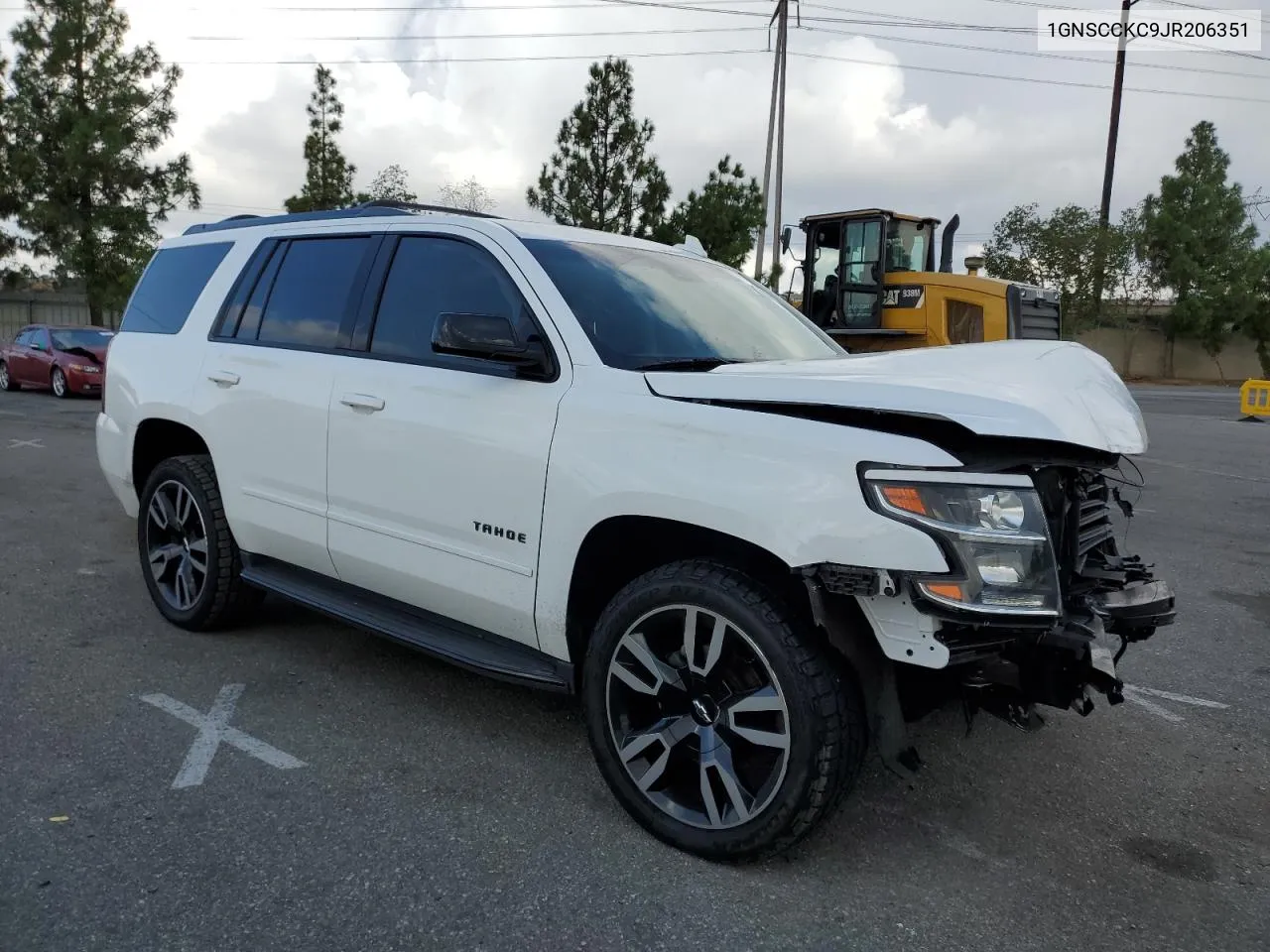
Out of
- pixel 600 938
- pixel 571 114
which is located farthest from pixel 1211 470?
pixel 571 114

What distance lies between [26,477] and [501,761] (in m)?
7.93

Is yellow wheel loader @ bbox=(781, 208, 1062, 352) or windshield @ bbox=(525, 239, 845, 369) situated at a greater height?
yellow wheel loader @ bbox=(781, 208, 1062, 352)

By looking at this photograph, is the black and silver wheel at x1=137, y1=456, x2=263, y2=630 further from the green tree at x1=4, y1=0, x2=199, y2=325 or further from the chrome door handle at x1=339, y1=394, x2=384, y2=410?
the green tree at x1=4, y1=0, x2=199, y2=325

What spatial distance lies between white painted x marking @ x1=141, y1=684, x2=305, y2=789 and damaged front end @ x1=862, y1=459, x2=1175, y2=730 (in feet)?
7.27

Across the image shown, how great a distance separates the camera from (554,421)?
3.32 m

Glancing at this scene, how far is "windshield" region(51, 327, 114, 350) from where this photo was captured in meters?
20.0

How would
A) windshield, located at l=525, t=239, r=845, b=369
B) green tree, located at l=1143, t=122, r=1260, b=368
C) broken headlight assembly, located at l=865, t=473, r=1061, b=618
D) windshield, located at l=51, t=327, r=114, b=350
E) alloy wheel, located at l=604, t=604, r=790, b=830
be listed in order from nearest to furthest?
broken headlight assembly, located at l=865, t=473, r=1061, b=618 → alloy wheel, located at l=604, t=604, r=790, b=830 → windshield, located at l=525, t=239, r=845, b=369 → windshield, located at l=51, t=327, r=114, b=350 → green tree, located at l=1143, t=122, r=1260, b=368

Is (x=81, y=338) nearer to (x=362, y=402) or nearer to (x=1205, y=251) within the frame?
(x=362, y=402)

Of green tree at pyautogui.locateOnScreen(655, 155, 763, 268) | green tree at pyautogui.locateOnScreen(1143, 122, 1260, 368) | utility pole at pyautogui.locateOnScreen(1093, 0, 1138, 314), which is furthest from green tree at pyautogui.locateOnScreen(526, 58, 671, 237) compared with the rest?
green tree at pyautogui.locateOnScreen(1143, 122, 1260, 368)

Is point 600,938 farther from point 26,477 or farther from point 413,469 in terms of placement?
point 26,477

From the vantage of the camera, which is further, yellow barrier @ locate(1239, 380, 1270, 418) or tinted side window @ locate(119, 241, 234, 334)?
yellow barrier @ locate(1239, 380, 1270, 418)

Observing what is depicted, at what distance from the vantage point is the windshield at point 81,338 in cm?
1998

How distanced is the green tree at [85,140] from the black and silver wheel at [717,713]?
33.9 metres

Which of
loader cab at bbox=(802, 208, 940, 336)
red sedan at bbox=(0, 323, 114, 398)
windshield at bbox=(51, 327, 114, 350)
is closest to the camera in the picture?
loader cab at bbox=(802, 208, 940, 336)
